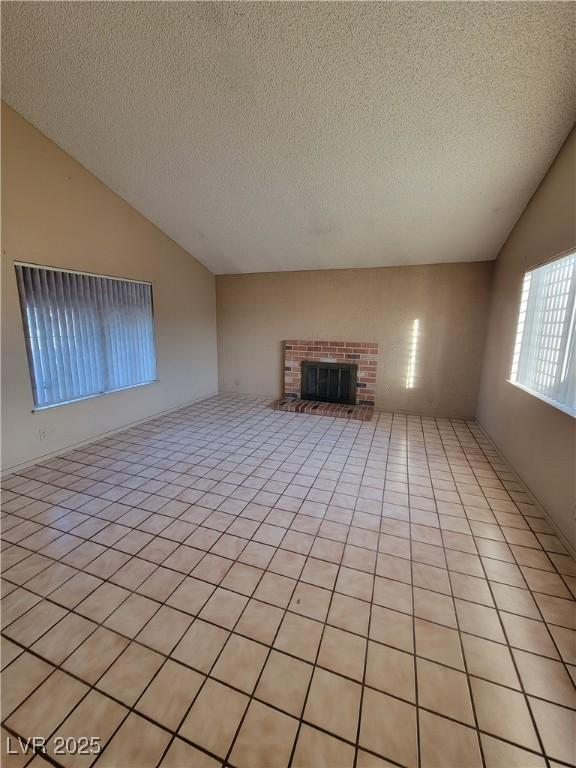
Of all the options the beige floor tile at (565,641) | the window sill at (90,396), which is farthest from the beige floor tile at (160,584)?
the window sill at (90,396)

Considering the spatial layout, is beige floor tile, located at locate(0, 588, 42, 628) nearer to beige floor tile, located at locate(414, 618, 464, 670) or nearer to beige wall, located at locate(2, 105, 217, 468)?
beige wall, located at locate(2, 105, 217, 468)

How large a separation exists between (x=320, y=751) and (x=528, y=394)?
8.84ft

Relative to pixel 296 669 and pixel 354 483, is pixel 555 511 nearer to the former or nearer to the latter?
pixel 354 483

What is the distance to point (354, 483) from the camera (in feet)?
8.48

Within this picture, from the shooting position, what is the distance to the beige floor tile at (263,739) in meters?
0.96

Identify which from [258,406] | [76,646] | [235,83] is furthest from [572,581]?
[258,406]

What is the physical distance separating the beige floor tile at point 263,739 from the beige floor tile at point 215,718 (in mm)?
33

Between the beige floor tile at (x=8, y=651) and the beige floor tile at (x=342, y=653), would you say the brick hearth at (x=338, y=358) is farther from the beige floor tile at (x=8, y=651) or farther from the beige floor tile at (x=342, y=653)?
the beige floor tile at (x=8, y=651)

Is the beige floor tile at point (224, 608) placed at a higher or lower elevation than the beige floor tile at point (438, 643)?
higher

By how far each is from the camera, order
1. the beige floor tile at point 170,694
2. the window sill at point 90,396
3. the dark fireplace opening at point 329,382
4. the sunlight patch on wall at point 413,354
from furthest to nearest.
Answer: the dark fireplace opening at point 329,382, the sunlight patch on wall at point 413,354, the window sill at point 90,396, the beige floor tile at point 170,694

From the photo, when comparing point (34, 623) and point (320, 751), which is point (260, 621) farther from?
point (34, 623)

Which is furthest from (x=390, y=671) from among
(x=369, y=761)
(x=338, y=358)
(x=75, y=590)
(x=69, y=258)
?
(x=338, y=358)

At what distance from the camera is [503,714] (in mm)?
1081

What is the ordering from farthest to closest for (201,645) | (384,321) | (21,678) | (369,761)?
(384,321) → (201,645) → (21,678) → (369,761)
